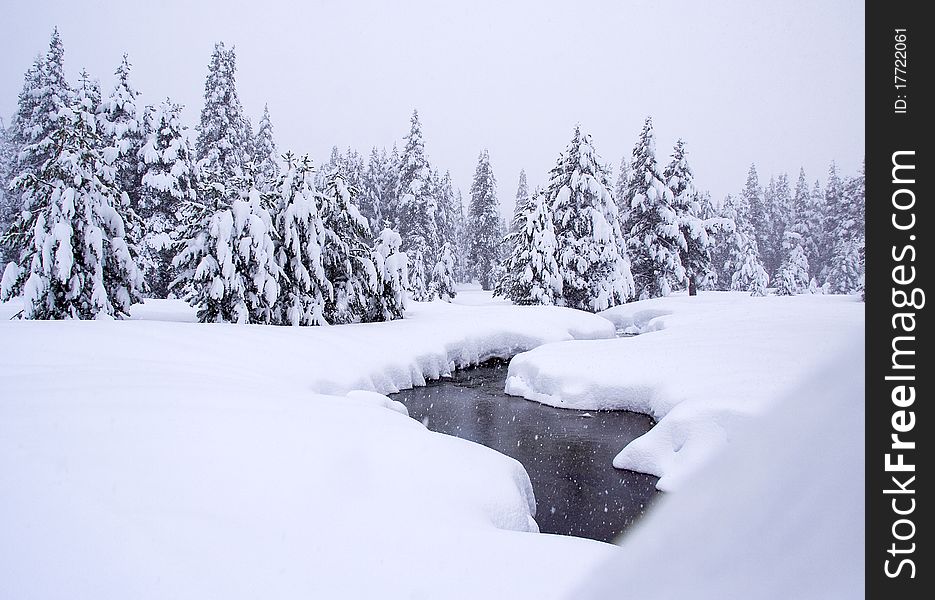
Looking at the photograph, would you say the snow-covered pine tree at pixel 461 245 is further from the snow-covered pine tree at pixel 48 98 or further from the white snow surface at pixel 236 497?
the white snow surface at pixel 236 497

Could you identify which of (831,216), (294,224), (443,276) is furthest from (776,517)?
(831,216)

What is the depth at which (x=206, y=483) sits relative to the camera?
444 cm

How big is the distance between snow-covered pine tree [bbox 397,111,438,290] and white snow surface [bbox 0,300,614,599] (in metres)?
26.4

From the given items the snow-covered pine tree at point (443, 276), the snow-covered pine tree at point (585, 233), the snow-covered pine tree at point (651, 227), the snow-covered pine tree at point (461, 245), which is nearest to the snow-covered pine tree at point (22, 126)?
the snow-covered pine tree at point (443, 276)

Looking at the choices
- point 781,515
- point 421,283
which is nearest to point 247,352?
point 781,515

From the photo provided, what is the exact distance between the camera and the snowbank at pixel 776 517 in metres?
0.91

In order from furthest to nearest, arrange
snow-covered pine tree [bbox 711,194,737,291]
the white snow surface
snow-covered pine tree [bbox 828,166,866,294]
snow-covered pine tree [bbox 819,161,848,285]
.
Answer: snow-covered pine tree [bbox 711,194,737,291] → snow-covered pine tree [bbox 819,161,848,285] → snow-covered pine tree [bbox 828,166,866,294] → the white snow surface

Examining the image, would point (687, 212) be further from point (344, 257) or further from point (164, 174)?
point (164, 174)

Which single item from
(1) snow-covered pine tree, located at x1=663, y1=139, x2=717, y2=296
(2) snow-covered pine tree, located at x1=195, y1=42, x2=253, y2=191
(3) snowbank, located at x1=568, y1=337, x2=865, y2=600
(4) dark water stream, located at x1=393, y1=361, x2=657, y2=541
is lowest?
(4) dark water stream, located at x1=393, y1=361, x2=657, y2=541

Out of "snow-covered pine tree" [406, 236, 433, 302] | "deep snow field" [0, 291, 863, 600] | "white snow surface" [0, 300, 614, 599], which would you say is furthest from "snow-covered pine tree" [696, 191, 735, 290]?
"white snow surface" [0, 300, 614, 599]

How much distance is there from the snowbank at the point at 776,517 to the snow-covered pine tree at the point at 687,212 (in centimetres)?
3213

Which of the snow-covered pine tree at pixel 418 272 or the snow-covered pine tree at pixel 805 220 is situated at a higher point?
the snow-covered pine tree at pixel 805 220

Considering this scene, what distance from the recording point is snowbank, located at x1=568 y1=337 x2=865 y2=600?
35.9 inches

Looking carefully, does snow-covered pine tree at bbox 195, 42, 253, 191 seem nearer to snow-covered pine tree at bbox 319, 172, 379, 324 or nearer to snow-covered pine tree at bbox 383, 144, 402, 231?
snow-covered pine tree at bbox 383, 144, 402, 231
